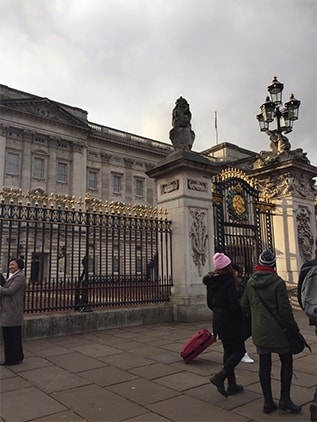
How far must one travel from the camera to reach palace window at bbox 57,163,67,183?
44031 mm

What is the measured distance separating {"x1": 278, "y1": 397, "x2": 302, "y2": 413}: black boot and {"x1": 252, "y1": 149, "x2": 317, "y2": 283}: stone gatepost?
28.8 ft

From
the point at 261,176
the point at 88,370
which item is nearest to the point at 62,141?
the point at 261,176

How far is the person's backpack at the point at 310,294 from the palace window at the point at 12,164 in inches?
1603

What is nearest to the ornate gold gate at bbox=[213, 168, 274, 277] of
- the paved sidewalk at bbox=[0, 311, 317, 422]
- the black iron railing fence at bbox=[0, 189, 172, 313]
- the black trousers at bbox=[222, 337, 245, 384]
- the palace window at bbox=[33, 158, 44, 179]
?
the black iron railing fence at bbox=[0, 189, 172, 313]

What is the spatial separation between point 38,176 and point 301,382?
41217 mm

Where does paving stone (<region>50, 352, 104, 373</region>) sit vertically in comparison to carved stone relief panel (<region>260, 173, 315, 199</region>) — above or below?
below

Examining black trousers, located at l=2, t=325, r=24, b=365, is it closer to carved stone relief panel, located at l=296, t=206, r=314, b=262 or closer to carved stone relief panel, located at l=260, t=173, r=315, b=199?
carved stone relief panel, located at l=296, t=206, r=314, b=262

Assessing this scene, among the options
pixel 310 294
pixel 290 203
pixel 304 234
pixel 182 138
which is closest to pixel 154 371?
pixel 310 294

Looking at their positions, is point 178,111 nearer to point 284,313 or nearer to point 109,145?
point 284,313

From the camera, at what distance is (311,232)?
500 inches

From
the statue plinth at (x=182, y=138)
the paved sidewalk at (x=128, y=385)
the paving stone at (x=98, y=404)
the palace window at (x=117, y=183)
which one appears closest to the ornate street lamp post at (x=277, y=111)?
the statue plinth at (x=182, y=138)

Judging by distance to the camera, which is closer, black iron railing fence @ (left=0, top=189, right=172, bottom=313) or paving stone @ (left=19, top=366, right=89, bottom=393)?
paving stone @ (left=19, top=366, right=89, bottom=393)

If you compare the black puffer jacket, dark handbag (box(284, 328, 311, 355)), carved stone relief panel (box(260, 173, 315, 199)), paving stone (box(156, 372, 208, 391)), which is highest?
carved stone relief panel (box(260, 173, 315, 199))

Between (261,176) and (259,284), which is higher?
(261,176)
